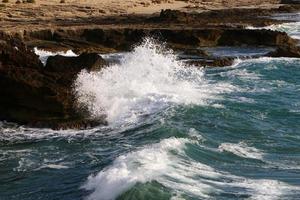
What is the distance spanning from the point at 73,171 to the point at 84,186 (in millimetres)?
1209

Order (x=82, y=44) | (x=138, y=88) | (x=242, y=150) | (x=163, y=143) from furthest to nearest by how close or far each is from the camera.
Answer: (x=82, y=44) < (x=138, y=88) < (x=242, y=150) < (x=163, y=143)

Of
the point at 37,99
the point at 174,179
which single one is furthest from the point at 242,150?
the point at 37,99

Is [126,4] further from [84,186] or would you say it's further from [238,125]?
[84,186]

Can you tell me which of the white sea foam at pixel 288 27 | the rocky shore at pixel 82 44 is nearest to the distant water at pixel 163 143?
the rocky shore at pixel 82 44

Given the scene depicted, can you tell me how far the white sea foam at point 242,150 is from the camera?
14.1 metres

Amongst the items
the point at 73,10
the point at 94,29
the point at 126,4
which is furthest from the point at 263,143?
the point at 126,4

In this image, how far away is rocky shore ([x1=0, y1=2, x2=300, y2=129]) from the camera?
55.0ft

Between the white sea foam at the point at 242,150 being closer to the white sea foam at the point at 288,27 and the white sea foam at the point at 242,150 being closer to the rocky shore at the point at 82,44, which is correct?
the rocky shore at the point at 82,44

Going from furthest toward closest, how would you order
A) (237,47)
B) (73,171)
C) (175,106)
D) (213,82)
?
(237,47) → (213,82) → (175,106) → (73,171)

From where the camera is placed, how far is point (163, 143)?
1405 cm

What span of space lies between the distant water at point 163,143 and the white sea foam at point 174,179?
2cm

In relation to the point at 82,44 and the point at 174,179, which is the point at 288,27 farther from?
the point at 174,179

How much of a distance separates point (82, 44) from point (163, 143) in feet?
56.4

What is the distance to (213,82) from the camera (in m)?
22.0
